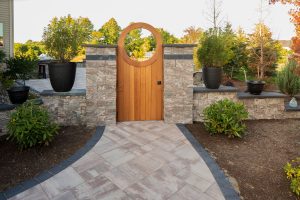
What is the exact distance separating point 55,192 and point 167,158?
175 cm

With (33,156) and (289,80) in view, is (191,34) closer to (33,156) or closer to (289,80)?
(289,80)

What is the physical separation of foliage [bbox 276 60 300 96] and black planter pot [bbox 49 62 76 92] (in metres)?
6.81

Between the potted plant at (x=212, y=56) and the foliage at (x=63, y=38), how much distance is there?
9.96 feet

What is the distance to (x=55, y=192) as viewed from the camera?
2.96m

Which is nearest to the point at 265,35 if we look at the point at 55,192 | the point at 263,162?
the point at 263,162

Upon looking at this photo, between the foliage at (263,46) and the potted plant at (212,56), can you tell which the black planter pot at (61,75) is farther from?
the foliage at (263,46)

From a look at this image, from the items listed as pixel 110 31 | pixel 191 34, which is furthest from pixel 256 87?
pixel 110 31

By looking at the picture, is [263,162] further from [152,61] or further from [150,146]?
[152,61]

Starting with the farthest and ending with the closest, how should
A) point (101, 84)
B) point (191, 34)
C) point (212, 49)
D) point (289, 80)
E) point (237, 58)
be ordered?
point (191, 34) < point (237, 58) < point (289, 80) < point (212, 49) < point (101, 84)

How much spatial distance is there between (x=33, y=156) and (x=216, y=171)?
9.69ft

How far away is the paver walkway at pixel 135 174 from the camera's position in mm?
2924

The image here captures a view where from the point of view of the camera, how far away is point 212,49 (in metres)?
5.89

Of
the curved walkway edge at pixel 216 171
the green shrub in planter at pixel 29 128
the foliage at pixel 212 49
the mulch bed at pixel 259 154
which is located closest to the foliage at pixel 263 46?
the foliage at pixel 212 49

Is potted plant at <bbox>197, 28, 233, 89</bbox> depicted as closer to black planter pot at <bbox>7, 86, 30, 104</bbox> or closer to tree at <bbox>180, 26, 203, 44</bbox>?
black planter pot at <bbox>7, 86, 30, 104</bbox>
